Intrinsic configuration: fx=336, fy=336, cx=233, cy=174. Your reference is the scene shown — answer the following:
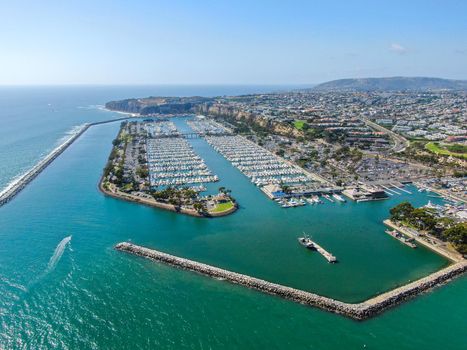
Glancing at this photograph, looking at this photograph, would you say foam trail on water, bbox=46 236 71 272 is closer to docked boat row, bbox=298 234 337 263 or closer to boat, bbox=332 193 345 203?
docked boat row, bbox=298 234 337 263

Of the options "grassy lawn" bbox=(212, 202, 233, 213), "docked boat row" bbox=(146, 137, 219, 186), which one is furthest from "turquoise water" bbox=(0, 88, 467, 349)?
"docked boat row" bbox=(146, 137, 219, 186)

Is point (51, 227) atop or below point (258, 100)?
below

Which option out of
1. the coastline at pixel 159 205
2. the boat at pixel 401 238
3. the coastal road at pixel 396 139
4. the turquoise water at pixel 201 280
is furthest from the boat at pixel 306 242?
the coastal road at pixel 396 139

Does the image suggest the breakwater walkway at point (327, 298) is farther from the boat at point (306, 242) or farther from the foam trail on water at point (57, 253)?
the boat at point (306, 242)

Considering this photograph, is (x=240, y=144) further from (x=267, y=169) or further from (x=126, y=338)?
(x=126, y=338)

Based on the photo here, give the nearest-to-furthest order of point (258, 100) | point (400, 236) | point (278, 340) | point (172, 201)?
point (278, 340)
point (400, 236)
point (172, 201)
point (258, 100)

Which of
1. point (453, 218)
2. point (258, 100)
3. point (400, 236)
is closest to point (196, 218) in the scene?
point (400, 236)
